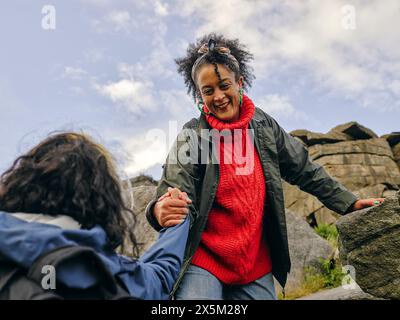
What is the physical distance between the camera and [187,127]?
10.7 ft

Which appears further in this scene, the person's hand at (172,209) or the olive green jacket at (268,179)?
the olive green jacket at (268,179)

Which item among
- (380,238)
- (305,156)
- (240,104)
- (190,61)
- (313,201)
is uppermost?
(313,201)

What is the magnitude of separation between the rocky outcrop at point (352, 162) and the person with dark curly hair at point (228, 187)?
45.1 ft

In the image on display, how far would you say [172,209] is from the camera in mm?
2602

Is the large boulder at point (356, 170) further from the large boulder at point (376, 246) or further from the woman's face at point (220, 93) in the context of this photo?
the woman's face at point (220, 93)

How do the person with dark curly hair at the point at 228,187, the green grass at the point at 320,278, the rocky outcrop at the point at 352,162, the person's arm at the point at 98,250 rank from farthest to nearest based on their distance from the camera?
the rocky outcrop at the point at 352,162 < the green grass at the point at 320,278 < the person with dark curly hair at the point at 228,187 < the person's arm at the point at 98,250

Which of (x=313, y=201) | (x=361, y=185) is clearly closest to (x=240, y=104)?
(x=313, y=201)

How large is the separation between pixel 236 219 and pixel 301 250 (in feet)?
17.3

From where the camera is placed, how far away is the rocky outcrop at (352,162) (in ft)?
56.0

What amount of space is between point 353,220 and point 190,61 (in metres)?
1.90

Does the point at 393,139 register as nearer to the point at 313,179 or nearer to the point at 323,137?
the point at 323,137

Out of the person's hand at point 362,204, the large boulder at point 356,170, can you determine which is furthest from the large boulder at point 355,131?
the person's hand at point 362,204
